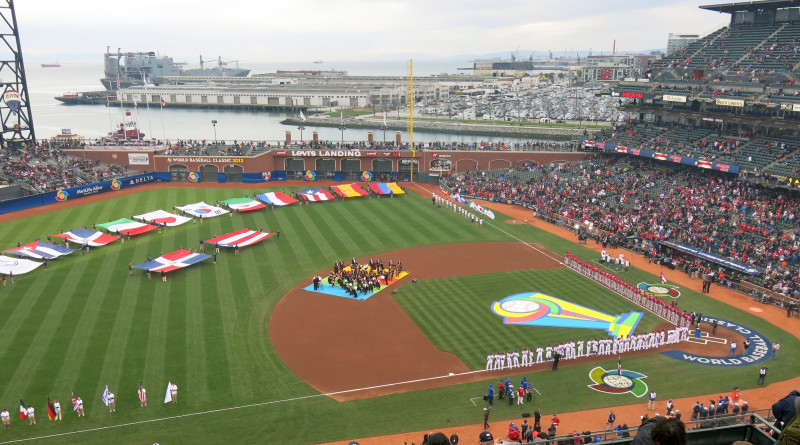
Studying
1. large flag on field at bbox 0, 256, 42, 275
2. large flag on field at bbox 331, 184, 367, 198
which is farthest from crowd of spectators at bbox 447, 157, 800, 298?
large flag on field at bbox 0, 256, 42, 275

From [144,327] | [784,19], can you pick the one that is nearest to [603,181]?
[784,19]

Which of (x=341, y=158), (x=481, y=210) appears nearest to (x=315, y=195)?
(x=341, y=158)

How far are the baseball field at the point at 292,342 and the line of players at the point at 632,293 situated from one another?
87cm

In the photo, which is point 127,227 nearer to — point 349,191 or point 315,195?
point 315,195

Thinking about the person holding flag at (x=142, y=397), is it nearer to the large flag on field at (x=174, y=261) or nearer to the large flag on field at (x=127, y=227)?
the large flag on field at (x=174, y=261)

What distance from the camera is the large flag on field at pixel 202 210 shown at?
189ft

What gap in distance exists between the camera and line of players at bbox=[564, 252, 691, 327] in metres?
35.6

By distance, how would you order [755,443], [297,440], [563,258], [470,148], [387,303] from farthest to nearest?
[470,148]
[563,258]
[387,303]
[297,440]
[755,443]

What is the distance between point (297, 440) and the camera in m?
24.3

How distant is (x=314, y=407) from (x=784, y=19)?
6682 centimetres

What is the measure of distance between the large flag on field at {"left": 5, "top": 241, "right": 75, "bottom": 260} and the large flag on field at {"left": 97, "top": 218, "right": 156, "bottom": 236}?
5492 millimetres

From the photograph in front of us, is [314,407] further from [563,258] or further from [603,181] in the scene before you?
[603,181]

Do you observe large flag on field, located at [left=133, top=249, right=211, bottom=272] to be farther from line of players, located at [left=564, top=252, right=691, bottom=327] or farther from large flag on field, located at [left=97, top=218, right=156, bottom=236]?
line of players, located at [left=564, top=252, right=691, bottom=327]

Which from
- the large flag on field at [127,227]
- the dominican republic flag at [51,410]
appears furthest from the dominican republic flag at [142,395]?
the large flag on field at [127,227]
